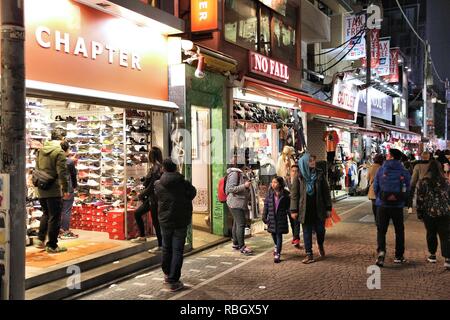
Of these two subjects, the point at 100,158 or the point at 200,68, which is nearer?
the point at 200,68

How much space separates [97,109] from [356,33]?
14.8 metres

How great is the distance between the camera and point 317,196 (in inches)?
347

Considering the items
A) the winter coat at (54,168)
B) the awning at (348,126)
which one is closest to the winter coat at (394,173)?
the winter coat at (54,168)

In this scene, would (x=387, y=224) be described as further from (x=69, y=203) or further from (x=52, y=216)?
(x=69, y=203)

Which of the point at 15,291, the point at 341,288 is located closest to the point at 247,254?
the point at 341,288

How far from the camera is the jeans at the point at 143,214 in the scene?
8.94m

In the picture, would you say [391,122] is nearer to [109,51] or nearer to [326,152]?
[326,152]

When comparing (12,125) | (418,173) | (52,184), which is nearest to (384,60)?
(418,173)

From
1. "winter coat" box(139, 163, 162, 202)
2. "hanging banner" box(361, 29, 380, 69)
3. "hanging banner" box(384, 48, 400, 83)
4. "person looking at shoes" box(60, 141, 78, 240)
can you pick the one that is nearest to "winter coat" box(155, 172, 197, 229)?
"winter coat" box(139, 163, 162, 202)

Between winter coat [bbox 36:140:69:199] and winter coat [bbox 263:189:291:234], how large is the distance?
367 centimetres

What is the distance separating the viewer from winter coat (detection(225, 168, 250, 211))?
936 cm

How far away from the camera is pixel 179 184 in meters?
7.09

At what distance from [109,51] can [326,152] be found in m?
12.3

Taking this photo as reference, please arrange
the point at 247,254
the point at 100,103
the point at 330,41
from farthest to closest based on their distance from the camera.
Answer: the point at 330,41 < the point at 247,254 < the point at 100,103
